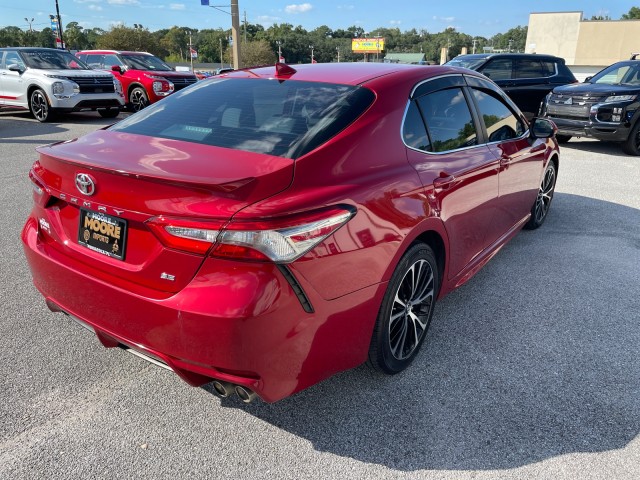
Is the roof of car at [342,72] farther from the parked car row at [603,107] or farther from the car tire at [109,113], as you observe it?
the car tire at [109,113]

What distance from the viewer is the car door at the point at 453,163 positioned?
9.45 feet

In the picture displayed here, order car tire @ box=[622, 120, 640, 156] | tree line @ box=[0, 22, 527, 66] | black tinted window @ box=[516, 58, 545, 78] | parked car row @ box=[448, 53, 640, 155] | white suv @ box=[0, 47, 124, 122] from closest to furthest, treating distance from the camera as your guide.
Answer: parked car row @ box=[448, 53, 640, 155] → car tire @ box=[622, 120, 640, 156] → white suv @ box=[0, 47, 124, 122] → black tinted window @ box=[516, 58, 545, 78] → tree line @ box=[0, 22, 527, 66]

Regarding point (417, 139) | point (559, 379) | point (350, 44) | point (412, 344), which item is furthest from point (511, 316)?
point (350, 44)

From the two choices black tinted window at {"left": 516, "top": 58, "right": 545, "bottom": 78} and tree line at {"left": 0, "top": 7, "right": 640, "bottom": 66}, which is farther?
tree line at {"left": 0, "top": 7, "right": 640, "bottom": 66}

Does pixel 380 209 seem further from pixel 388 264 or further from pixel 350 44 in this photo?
pixel 350 44

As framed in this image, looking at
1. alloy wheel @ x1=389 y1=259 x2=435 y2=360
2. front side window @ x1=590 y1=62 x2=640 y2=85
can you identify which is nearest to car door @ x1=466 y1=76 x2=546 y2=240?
alloy wheel @ x1=389 y1=259 x2=435 y2=360

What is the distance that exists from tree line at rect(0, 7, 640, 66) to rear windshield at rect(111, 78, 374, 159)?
68010 mm

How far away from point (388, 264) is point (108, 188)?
1.31 meters

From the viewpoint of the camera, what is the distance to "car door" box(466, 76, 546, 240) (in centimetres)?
380

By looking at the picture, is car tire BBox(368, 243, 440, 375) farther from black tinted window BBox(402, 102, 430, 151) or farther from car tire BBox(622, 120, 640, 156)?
car tire BBox(622, 120, 640, 156)

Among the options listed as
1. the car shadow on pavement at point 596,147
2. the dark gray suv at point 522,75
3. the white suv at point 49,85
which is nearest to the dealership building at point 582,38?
the dark gray suv at point 522,75

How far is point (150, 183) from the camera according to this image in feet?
6.87

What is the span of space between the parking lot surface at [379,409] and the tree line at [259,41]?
68311 mm

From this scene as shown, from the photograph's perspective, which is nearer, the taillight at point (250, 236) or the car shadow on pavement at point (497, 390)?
the taillight at point (250, 236)
